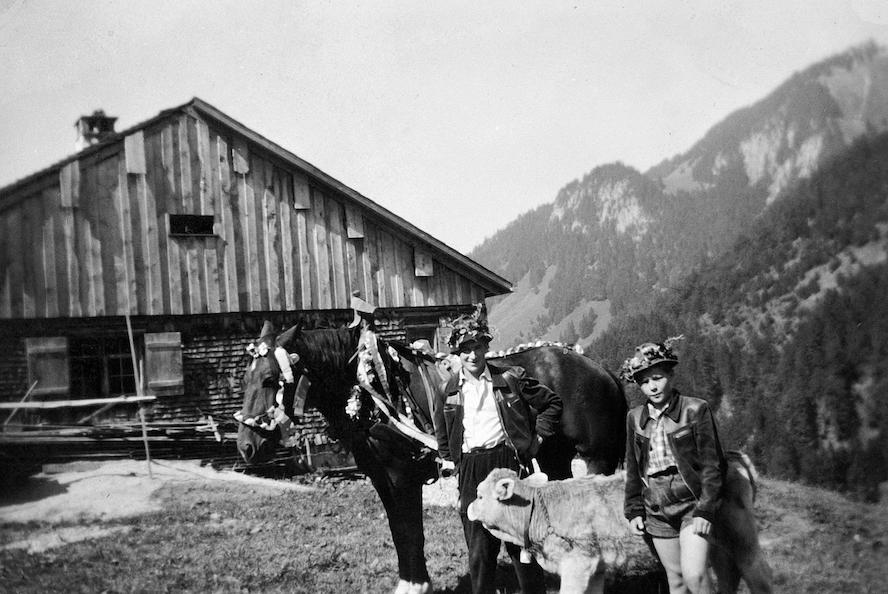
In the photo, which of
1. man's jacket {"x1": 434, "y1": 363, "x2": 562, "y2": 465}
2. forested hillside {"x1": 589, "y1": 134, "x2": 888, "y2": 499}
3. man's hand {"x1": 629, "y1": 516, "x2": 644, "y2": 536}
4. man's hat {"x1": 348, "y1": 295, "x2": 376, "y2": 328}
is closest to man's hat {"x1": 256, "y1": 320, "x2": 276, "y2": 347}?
man's jacket {"x1": 434, "y1": 363, "x2": 562, "y2": 465}

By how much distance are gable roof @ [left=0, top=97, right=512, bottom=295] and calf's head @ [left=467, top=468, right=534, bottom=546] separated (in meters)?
6.75

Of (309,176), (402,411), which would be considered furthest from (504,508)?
(309,176)

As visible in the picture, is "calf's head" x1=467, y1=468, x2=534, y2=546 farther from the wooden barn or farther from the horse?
the wooden barn

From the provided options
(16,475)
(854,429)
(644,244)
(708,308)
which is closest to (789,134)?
(708,308)

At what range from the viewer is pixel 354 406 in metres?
5.58

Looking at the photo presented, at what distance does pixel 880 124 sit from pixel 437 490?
7049 millimetres

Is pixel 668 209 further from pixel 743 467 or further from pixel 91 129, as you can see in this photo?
pixel 743 467

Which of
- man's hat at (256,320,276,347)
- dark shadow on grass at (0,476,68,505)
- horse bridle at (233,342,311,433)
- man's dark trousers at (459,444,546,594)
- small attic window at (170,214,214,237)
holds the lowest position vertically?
dark shadow on grass at (0,476,68,505)

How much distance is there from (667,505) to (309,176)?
8.06 meters

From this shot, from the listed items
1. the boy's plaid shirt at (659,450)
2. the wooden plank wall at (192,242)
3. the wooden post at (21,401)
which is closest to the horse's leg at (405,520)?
the boy's plaid shirt at (659,450)

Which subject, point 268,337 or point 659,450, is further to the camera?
point 268,337

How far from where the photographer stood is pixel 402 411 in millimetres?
5797

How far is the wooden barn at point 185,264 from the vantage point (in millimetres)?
8922

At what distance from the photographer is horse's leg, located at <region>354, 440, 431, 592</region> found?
538 cm
